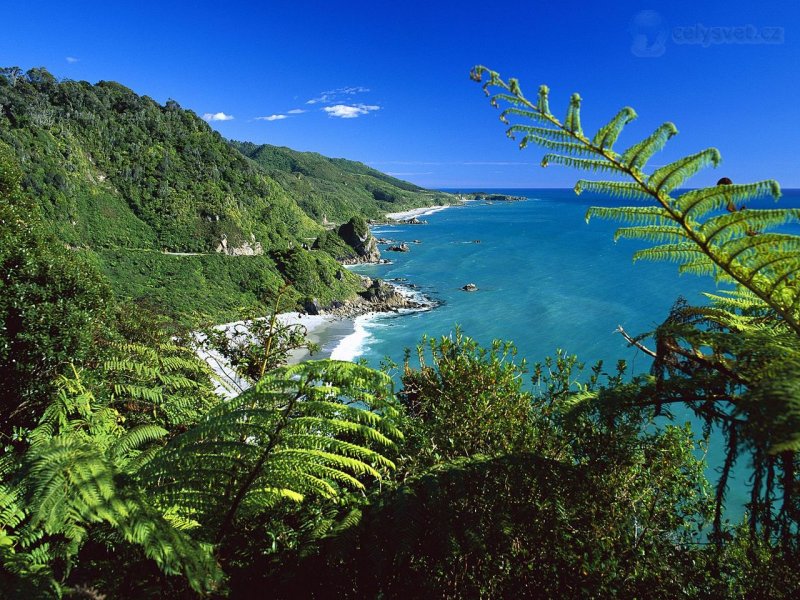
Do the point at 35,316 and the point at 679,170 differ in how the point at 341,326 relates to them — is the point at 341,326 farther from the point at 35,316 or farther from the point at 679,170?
the point at 679,170

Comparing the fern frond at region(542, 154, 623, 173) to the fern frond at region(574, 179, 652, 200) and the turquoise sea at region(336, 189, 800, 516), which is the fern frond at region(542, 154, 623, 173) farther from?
the turquoise sea at region(336, 189, 800, 516)

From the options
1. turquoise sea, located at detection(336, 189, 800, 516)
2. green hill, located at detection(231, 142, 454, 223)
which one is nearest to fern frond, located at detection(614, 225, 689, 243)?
turquoise sea, located at detection(336, 189, 800, 516)

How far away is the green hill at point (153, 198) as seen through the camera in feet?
164

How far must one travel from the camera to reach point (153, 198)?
62469 millimetres

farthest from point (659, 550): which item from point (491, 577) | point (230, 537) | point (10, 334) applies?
point (10, 334)

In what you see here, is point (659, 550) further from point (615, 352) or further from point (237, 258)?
point (237, 258)

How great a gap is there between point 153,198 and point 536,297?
185 feet

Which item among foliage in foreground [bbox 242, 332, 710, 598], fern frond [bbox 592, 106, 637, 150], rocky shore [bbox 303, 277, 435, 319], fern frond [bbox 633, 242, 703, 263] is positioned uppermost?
fern frond [bbox 592, 106, 637, 150]

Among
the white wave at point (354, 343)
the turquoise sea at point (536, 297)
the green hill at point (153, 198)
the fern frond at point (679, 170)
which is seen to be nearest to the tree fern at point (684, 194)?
the fern frond at point (679, 170)

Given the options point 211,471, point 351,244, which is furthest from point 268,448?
point 351,244

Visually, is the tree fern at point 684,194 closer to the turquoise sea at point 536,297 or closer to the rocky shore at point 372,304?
the turquoise sea at point 536,297

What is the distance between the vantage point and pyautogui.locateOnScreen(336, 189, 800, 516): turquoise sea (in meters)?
39.2

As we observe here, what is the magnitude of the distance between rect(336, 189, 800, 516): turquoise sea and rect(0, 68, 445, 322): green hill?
12834 millimetres

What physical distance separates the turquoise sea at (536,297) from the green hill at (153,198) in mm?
12834
